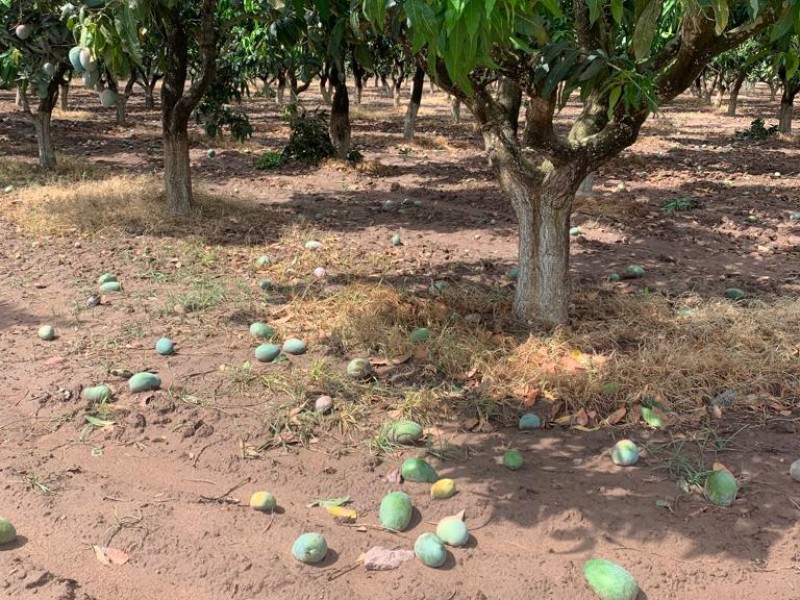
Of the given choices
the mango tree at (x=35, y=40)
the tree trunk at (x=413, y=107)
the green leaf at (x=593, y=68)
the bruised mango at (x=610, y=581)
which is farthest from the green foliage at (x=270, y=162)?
the bruised mango at (x=610, y=581)

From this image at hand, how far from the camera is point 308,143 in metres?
10.9

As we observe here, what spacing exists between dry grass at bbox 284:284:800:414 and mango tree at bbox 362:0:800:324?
0.41m

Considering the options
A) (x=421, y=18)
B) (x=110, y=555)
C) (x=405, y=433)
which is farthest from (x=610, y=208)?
(x=110, y=555)

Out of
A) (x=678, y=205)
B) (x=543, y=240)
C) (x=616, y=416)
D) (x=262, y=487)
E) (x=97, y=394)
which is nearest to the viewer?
(x=262, y=487)

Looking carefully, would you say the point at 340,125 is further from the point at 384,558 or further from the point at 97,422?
the point at 384,558

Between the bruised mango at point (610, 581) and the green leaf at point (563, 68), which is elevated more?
the green leaf at point (563, 68)

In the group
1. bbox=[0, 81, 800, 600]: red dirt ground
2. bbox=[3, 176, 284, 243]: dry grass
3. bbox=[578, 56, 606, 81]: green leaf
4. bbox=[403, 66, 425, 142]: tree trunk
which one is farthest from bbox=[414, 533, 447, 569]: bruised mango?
bbox=[403, 66, 425, 142]: tree trunk

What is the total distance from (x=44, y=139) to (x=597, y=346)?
872 cm

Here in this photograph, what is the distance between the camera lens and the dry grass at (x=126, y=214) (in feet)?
21.1

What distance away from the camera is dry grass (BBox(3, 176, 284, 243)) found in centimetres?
644

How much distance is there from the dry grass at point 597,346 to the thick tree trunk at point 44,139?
685cm

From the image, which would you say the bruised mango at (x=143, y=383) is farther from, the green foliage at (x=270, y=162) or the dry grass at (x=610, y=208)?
→ the green foliage at (x=270, y=162)

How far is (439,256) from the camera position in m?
5.95

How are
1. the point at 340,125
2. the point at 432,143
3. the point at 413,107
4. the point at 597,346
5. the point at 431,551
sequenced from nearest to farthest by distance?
the point at 431,551 → the point at 597,346 → the point at 340,125 → the point at 432,143 → the point at 413,107
